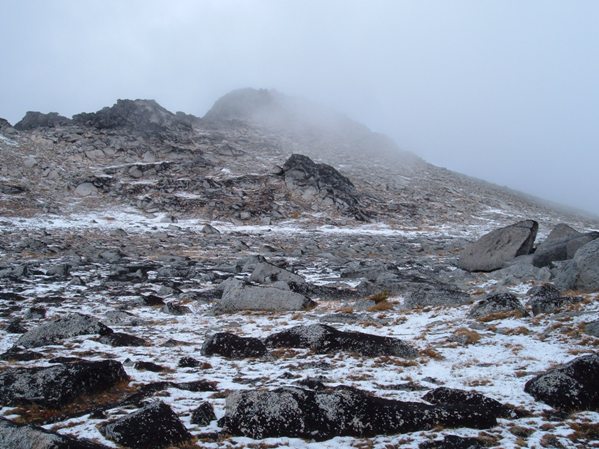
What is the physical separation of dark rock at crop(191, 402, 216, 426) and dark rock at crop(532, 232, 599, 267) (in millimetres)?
22679

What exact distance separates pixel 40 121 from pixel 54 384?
263ft

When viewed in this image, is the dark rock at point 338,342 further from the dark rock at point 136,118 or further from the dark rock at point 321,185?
the dark rock at point 136,118

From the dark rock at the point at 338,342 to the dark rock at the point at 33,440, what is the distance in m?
7.46

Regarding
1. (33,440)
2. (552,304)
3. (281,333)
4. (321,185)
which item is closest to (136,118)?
(321,185)

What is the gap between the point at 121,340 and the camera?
48.9 feet

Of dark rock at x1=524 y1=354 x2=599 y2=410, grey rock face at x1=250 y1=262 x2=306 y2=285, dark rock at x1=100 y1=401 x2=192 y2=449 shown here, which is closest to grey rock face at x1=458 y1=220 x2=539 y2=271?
grey rock face at x1=250 y1=262 x2=306 y2=285

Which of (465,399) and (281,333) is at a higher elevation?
(465,399)

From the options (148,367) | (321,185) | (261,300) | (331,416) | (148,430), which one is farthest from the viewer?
(321,185)

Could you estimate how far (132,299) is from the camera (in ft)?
70.0

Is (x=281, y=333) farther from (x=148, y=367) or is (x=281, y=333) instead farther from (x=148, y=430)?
(x=148, y=430)

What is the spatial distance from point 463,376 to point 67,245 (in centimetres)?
3470

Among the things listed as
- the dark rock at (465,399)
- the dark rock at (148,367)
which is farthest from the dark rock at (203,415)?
the dark rock at (465,399)

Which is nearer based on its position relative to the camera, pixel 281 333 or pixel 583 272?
pixel 281 333

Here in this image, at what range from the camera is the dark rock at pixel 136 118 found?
7894 centimetres
